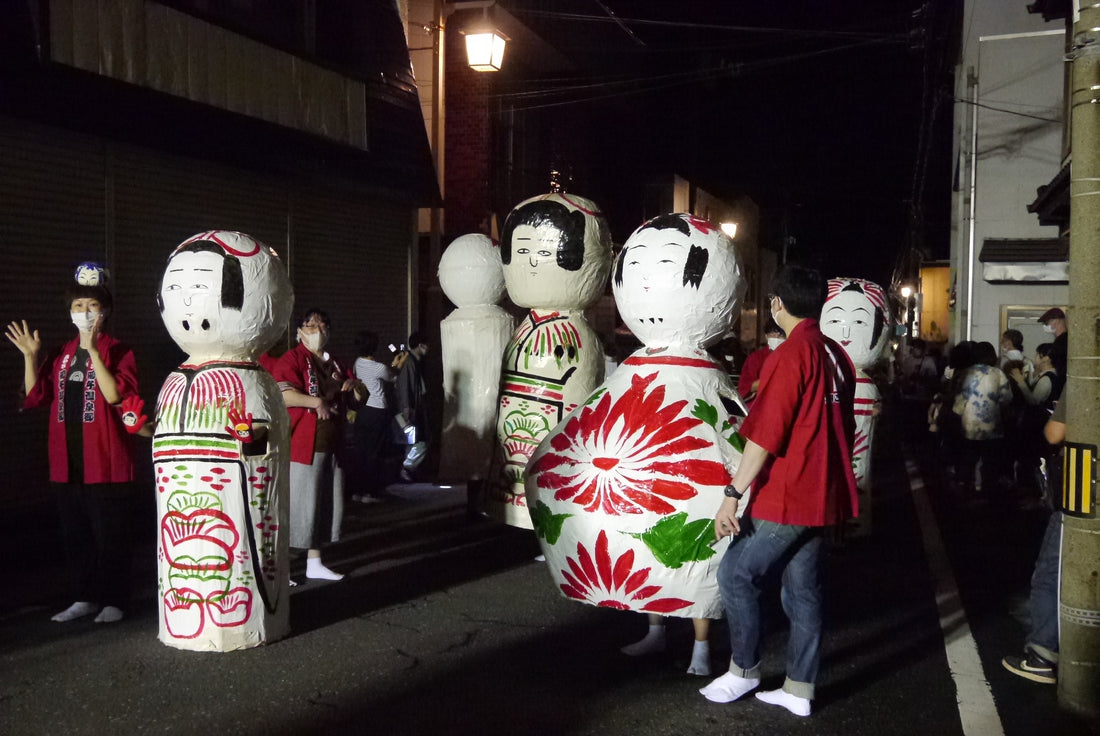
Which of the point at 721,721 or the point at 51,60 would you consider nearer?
the point at 721,721

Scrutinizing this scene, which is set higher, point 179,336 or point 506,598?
point 179,336

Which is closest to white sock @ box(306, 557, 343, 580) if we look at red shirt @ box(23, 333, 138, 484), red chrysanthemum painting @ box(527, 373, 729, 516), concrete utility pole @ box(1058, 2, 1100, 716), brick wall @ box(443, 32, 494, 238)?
red shirt @ box(23, 333, 138, 484)

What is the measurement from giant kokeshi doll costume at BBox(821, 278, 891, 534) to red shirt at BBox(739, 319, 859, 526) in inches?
141

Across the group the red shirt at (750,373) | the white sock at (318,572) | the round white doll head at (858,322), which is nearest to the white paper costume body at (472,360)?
the white sock at (318,572)

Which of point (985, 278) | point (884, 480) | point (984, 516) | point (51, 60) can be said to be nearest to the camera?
point (51, 60)

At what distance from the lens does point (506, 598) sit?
6.25 metres

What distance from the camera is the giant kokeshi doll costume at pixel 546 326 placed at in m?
7.05

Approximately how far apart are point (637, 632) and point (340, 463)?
7.69 feet

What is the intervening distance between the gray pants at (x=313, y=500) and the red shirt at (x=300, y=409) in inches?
2.9

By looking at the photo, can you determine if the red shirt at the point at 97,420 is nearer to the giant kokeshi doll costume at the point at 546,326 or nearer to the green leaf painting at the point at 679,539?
the giant kokeshi doll costume at the point at 546,326

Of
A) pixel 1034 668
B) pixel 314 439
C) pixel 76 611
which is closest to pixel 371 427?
pixel 314 439

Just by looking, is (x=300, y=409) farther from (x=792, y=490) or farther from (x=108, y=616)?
(x=792, y=490)

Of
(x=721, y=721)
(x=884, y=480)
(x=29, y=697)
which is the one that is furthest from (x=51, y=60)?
(x=884, y=480)

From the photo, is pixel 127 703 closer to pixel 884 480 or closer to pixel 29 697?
pixel 29 697
